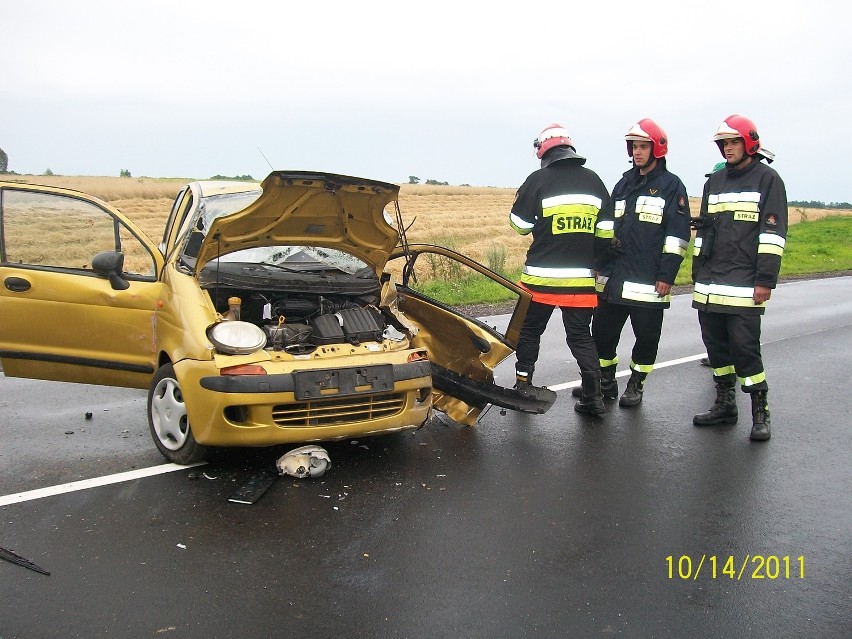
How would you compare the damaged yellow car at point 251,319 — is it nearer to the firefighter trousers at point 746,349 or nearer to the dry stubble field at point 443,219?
the firefighter trousers at point 746,349

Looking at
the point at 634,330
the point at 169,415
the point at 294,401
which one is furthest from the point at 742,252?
the point at 169,415

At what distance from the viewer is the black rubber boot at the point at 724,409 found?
19.5 ft

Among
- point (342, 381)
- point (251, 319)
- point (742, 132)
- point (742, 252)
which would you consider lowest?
point (342, 381)

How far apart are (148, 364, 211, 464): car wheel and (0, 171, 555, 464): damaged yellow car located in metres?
0.01

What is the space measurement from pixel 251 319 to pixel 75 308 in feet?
3.99

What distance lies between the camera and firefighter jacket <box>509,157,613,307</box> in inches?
231

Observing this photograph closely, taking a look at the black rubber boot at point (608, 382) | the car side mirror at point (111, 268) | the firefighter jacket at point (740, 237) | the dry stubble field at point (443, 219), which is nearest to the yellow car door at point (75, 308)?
the car side mirror at point (111, 268)

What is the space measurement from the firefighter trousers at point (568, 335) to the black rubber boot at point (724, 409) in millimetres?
927

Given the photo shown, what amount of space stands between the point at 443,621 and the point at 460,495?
1326 mm

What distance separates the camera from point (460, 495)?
4422 mm

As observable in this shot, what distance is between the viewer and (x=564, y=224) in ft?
19.2

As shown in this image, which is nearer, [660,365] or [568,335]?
[568,335]

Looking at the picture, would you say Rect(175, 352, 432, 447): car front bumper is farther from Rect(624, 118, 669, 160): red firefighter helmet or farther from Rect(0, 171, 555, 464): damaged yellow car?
Rect(624, 118, 669, 160): red firefighter helmet

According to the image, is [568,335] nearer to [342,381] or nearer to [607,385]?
[607,385]
